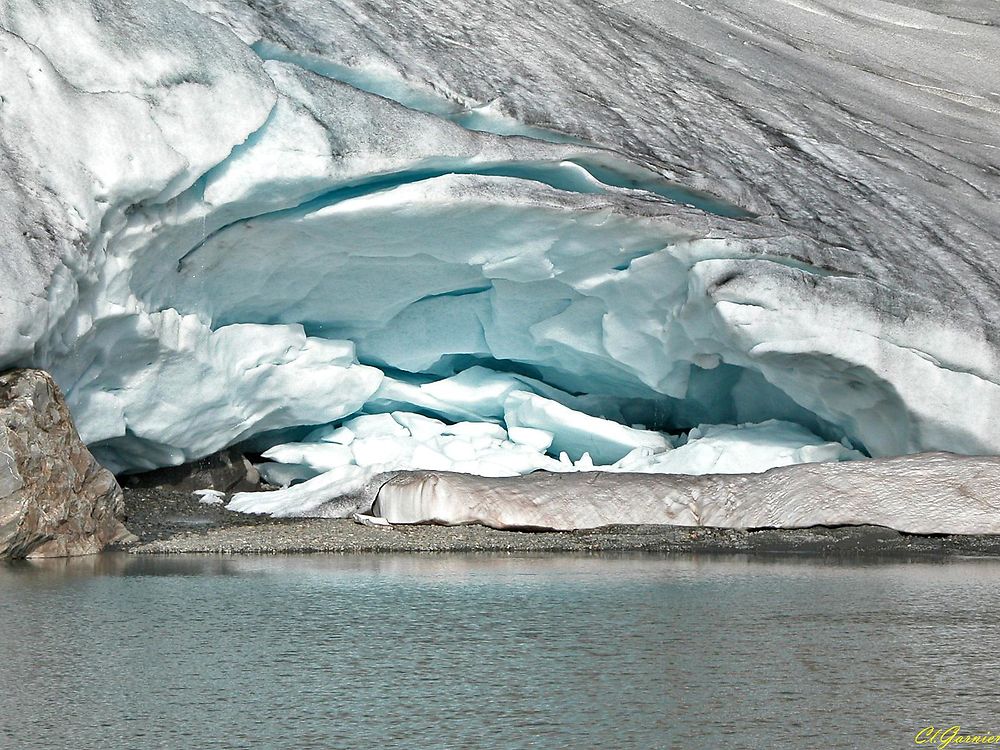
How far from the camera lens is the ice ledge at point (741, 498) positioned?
364 inches

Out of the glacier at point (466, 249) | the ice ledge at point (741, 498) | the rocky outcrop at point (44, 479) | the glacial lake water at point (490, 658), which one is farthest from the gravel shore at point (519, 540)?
the glacial lake water at point (490, 658)

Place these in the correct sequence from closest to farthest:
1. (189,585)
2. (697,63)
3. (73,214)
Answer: (189,585) < (73,214) < (697,63)

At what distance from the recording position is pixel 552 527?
938cm

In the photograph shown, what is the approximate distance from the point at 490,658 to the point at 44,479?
174 inches

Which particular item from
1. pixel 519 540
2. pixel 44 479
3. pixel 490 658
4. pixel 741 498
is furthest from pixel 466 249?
pixel 490 658

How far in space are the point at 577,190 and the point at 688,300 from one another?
1.32 m

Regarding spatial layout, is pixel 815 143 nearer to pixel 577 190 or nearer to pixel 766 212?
pixel 766 212

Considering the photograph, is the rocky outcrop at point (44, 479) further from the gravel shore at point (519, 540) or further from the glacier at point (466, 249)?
the gravel shore at point (519, 540)

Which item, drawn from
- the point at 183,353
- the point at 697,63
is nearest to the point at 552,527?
the point at 183,353

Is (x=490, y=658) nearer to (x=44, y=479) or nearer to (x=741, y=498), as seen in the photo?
(x=44, y=479)

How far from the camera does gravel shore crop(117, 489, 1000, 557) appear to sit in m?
8.65

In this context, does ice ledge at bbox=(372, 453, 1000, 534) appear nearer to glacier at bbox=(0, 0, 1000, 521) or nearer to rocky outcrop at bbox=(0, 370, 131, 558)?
glacier at bbox=(0, 0, 1000, 521)

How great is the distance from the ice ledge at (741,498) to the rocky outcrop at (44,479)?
7.51 feet

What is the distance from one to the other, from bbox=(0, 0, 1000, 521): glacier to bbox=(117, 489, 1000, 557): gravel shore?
818 millimetres
